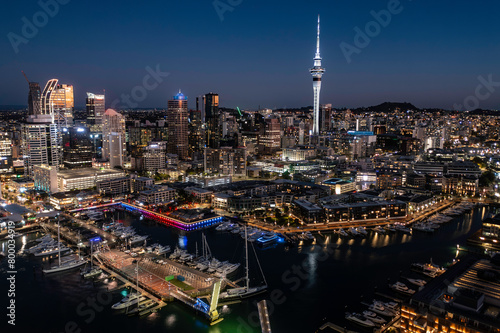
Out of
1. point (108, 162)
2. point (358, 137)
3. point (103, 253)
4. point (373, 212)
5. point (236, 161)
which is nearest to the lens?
point (103, 253)

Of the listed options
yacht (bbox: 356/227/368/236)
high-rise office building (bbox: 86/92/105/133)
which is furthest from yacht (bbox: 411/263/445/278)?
high-rise office building (bbox: 86/92/105/133)

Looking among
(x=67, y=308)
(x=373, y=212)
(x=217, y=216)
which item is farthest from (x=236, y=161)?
(x=67, y=308)

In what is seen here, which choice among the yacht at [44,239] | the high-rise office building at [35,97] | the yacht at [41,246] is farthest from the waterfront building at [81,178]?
the high-rise office building at [35,97]

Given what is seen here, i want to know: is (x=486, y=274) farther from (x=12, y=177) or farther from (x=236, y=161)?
(x=12, y=177)

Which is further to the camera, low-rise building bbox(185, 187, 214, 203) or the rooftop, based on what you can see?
the rooftop

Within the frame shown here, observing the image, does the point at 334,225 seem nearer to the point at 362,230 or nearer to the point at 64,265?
the point at 362,230

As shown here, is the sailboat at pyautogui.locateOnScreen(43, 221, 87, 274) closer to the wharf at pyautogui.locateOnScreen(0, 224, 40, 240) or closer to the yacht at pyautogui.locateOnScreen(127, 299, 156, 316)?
the yacht at pyautogui.locateOnScreen(127, 299, 156, 316)

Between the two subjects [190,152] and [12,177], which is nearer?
[12,177]

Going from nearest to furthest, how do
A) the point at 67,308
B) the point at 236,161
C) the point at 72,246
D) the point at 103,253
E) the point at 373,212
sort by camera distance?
the point at 67,308
the point at 103,253
the point at 72,246
the point at 373,212
the point at 236,161
